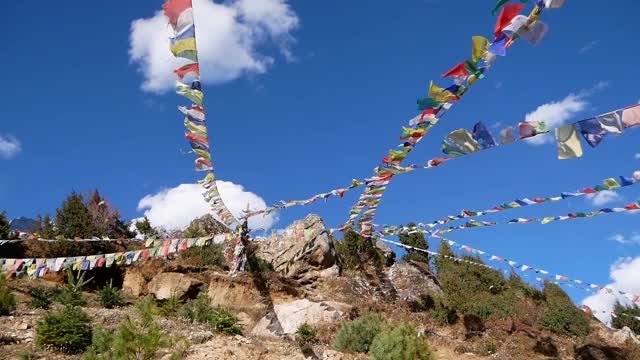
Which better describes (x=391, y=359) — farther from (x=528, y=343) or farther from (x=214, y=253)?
(x=214, y=253)

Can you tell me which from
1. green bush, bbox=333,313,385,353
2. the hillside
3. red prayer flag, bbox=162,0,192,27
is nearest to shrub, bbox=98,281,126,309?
the hillside

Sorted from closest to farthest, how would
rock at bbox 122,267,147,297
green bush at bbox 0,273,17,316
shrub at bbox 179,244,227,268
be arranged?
green bush at bbox 0,273,17,316 < rock at bbox 122,267,147,297 < shrub at bbox 179,244,227,268

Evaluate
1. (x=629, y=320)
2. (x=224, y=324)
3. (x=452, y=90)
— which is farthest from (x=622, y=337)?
(x=452, y=90)

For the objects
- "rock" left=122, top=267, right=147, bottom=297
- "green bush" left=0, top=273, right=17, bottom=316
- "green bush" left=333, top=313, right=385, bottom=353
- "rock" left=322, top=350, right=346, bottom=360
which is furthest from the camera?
"rock" left=122, top=267, right=147, bottom=297

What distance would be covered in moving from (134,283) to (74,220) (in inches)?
219

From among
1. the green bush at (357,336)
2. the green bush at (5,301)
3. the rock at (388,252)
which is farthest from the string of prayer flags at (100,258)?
the rock at (388,252)

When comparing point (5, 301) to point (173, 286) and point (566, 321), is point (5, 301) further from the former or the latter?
point (566, 321)

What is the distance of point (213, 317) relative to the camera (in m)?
14.6

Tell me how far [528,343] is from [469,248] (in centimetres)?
573

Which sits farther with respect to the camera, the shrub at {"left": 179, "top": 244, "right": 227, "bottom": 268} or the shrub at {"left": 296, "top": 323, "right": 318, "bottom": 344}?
the shrub at {"left": 179, "top": 244, "right": 227, "bottom": 268}

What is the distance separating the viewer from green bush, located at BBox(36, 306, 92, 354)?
37.1 ft

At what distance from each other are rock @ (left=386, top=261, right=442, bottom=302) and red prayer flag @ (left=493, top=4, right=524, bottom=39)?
20.2 metres

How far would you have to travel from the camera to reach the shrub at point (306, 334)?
50.5ft

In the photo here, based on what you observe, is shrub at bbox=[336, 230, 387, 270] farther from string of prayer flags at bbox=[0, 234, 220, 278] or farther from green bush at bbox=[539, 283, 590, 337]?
string of prayer flags at bbox=[0, 234, 220, 278]
